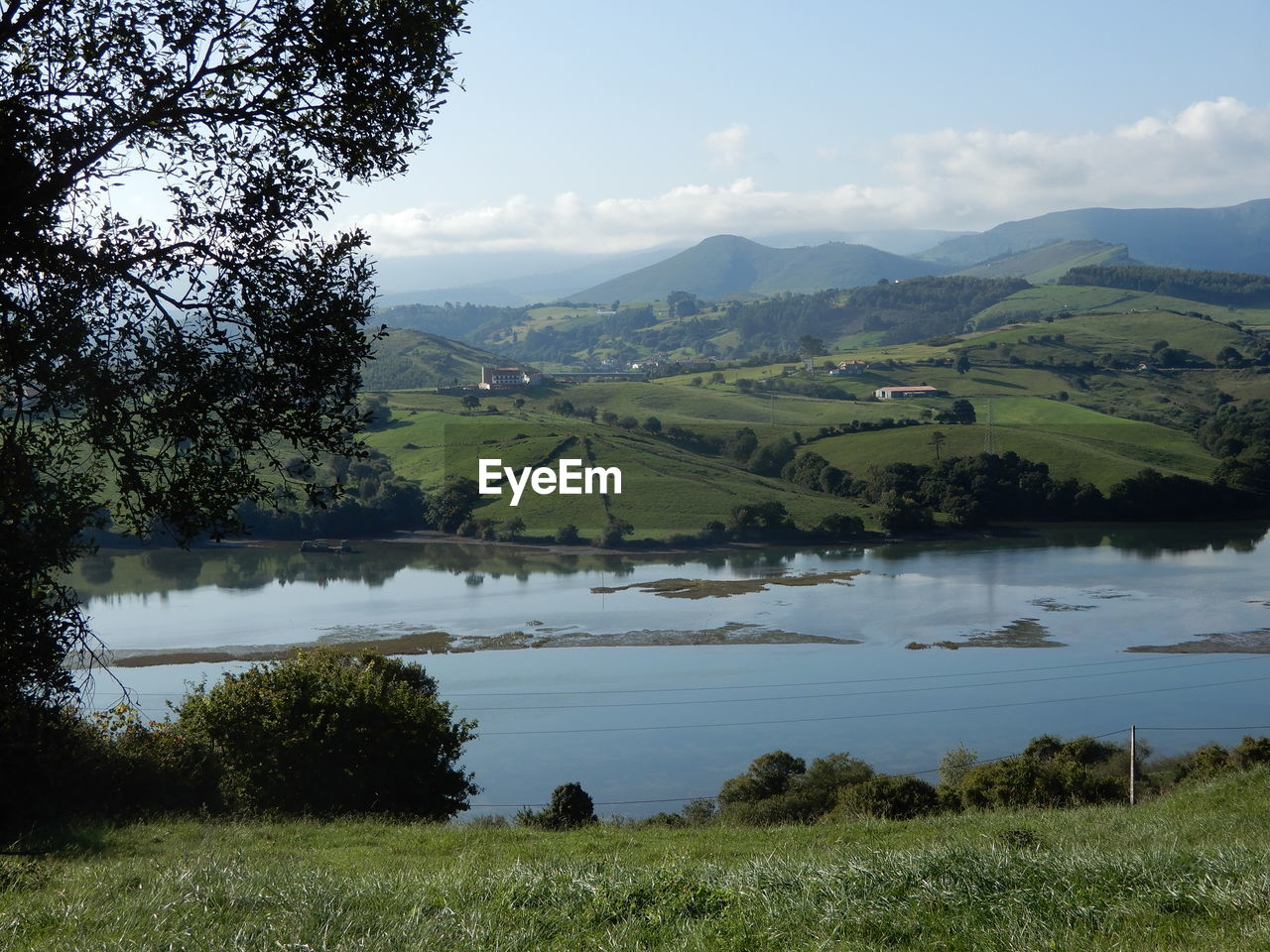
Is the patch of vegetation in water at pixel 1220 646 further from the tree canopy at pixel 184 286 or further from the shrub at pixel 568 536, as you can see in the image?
the tree canopy at pixel 184 286

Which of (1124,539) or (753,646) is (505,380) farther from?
(753,646)

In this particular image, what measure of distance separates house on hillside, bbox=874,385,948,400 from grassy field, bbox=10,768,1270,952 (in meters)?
88.9

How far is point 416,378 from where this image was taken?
4719 inches

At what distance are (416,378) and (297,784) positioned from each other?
4351 inches

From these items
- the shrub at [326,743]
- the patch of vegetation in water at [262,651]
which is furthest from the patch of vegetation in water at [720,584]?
the shrub at [326,743]

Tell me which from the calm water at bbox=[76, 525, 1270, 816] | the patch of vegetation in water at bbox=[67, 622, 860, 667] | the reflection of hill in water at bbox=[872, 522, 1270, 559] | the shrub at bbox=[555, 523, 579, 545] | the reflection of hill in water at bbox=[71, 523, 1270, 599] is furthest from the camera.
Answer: the shrub at bbox=[555, 523, 579, 545]

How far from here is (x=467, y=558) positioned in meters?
58.7

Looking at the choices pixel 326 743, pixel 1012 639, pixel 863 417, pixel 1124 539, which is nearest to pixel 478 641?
pixel 1012 639

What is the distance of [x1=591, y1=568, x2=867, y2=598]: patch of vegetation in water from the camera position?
48125mm

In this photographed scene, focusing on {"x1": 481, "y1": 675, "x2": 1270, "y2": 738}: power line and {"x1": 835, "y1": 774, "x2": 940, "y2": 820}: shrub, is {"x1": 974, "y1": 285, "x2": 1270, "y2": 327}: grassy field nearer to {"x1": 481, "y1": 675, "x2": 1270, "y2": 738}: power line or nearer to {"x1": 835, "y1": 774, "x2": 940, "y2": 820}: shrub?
{"x1": 481, "y1": 675, "x2": 1270, "y2": 738}: power line

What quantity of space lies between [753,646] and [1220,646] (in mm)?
16027

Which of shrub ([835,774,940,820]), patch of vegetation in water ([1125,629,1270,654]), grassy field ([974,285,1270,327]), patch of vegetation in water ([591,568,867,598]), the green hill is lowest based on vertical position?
patch of vegetation in water ([1125,629,1270,654])

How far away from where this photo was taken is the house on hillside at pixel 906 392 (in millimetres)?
92375

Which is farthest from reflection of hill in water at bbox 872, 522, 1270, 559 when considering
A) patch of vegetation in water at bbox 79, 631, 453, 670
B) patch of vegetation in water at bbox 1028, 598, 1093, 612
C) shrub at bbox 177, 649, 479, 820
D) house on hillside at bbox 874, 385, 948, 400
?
shrub at bbox 177, 649, 479, 820
